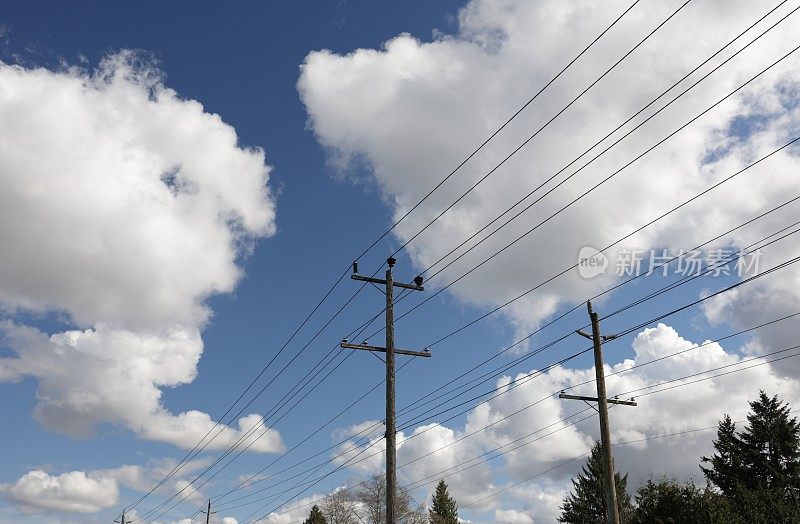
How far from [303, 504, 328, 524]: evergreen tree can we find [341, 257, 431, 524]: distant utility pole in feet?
246

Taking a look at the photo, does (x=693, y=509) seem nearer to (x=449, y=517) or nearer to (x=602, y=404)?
(x=602, y=404)

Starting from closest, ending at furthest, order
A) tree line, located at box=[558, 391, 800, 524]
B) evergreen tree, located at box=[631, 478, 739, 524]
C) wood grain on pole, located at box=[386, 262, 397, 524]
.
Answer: wood grain on pole, located at box=[386, 262, 397, 524]
evergreen tree, located at box=[631, 478, 739, 524]
tree line, located at box=[558, 391, 800, 524]

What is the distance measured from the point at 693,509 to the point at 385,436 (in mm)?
16798

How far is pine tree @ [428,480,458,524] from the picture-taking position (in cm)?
7956

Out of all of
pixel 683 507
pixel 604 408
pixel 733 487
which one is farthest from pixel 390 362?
pixel 733 487

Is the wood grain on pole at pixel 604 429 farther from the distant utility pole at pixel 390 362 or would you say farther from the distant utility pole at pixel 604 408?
the distant utility pole at pixel 390 362

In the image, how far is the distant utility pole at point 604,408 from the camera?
20172 mm

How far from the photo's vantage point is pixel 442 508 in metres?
83.0

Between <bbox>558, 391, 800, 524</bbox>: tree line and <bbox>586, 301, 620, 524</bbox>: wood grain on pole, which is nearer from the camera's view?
<bbox>586, 301, 620, 524</bbox>: wood grain on pole

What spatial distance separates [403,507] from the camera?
240 feet

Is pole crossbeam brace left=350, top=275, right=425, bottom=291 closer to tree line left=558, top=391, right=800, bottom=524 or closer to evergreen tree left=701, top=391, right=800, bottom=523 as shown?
tree line left=558, top=391, right=800, bottom=524

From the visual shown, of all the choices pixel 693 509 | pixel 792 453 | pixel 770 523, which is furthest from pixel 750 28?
pixel 792 453

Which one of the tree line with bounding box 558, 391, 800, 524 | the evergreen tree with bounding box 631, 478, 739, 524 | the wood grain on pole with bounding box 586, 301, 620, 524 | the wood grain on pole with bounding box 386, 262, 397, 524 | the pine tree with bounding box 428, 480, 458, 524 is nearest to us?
the wood grain on pole with bounding box 386, 262, 397, 524

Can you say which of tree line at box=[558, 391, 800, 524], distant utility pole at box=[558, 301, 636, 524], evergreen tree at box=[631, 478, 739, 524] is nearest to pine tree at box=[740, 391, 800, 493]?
tree line at box=[558, 391, 800, 524]
